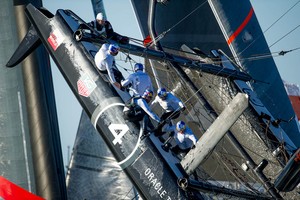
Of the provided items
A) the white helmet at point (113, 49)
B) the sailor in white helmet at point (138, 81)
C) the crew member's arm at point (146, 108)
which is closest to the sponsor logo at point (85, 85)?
the sailor in white helmet at point (138, 81)

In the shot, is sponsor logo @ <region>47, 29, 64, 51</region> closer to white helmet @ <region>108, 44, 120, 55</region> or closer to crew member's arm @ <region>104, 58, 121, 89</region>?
crew member's arm @ <region>104, 58, 121, 89</region>

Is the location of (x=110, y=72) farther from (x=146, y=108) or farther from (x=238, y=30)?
(x=238, y=30)

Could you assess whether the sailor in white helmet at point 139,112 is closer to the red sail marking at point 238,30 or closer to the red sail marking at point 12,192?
the red sail marking at point 12,192

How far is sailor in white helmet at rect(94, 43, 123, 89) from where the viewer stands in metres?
9.33

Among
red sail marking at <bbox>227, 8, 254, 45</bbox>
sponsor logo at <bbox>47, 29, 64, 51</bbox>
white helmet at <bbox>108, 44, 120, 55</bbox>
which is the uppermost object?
white helmet at <bbox>108, 44, 120, 55</bbox>

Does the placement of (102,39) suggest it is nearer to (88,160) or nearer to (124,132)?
(124,132)

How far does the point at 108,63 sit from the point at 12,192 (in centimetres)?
542

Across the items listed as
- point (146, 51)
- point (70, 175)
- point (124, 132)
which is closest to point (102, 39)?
point (146, 51)

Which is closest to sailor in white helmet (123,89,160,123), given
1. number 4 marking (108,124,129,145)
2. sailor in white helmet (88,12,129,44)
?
number 4 marking (108,124,129,145)

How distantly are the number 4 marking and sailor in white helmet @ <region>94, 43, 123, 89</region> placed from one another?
0.48 meters

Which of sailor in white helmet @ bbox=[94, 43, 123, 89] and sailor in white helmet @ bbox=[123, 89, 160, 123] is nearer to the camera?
sailor in white helmet @ bbox=[123, 89, 160, 123]

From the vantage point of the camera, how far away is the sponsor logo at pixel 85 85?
374 inches

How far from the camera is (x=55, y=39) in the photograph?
10.1 metres

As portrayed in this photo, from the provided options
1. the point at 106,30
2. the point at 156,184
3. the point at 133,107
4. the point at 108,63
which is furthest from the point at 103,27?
the point at 156,184
